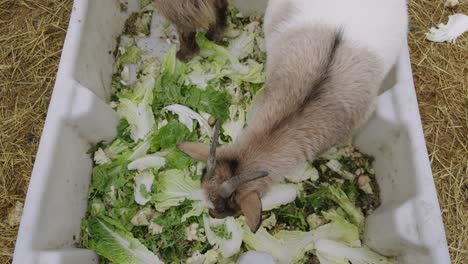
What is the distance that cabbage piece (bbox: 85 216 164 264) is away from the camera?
3.15 m

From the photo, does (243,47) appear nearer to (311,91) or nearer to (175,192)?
(311,91)

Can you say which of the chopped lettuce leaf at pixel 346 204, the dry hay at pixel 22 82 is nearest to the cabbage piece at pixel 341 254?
the chopped lettuce leaf at pixel 346 204

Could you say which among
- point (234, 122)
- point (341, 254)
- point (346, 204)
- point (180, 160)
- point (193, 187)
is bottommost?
point (341, 254)

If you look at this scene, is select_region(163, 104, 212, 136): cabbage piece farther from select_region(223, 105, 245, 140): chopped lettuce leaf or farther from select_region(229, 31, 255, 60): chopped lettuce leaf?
select_region(229, 31, 255, 60): chopped lettuce leaf

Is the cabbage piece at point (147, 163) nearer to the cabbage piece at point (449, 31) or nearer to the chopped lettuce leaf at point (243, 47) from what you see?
the chopped lettuce leaf at point (243, 47)

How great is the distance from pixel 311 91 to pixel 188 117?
1.20 m

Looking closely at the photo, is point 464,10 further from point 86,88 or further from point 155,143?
point 86,88

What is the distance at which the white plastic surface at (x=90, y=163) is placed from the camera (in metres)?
2.76

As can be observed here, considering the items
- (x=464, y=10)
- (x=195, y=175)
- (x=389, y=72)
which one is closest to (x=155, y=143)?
(x=195, y=175)

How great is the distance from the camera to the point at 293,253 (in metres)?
3.22

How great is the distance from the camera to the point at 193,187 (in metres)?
3.34

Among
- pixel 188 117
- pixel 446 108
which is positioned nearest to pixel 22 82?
pixel 188 117

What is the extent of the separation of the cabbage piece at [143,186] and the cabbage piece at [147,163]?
51mm

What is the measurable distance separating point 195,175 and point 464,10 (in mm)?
3072
